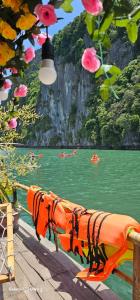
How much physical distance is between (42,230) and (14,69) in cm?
318

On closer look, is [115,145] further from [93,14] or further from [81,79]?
[93,14]

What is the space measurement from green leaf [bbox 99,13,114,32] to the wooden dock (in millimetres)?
2556

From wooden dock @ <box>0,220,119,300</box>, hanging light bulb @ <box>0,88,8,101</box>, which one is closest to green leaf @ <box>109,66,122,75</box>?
hanging light bulb @ <box>0,88,8,101</box>

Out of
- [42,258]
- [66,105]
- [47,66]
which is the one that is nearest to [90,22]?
[47,66]

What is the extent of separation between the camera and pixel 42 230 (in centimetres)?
449

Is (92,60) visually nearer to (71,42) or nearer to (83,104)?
(83,104)

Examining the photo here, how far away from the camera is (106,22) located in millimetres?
1041

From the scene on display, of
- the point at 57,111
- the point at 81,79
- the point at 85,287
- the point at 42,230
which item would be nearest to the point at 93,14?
the point at 85,287

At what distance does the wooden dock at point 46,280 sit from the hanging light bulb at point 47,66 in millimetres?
2164

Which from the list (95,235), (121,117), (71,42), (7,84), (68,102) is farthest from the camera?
(71,42)

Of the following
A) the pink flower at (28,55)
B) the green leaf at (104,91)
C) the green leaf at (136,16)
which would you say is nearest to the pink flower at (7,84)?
the pink flower at (28,55)

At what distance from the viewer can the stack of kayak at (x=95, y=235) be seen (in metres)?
2.63

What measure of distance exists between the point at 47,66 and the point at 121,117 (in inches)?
2816

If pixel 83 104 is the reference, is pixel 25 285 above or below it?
below
